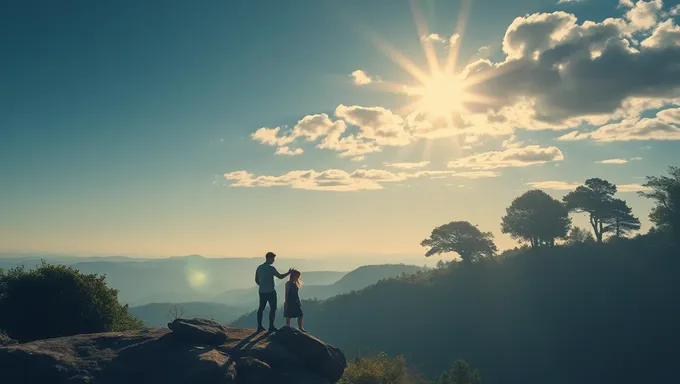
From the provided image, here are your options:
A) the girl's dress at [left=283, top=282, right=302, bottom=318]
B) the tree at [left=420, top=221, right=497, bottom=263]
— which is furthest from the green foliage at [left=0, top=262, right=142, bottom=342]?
the tree at [left=420, top=221, right=497, bottom=263]

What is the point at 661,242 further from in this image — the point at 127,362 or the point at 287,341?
the point at 127,362

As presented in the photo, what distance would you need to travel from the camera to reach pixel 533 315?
74125 millimetres

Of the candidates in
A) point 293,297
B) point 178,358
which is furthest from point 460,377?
point 178,358

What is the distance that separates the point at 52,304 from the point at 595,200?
101888mm

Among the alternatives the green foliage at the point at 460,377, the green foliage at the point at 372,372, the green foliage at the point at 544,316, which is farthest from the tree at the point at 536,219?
the green foliage at the point at 372,372

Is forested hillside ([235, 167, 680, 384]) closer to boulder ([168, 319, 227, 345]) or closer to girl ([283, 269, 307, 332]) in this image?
girl ([283, 269, 307, 332])

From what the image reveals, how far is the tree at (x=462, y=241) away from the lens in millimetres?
100875

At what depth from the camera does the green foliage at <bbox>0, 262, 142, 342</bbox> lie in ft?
85.3

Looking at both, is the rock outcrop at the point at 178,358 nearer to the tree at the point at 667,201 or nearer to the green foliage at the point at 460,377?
the green foliage at the point at 460,377

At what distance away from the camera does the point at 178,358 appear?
13.0 metres

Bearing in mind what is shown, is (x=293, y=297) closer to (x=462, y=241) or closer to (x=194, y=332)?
(x=194, y=332)

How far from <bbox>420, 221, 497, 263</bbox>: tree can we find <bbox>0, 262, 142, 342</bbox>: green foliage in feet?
273

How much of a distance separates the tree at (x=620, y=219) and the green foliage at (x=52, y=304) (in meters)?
101

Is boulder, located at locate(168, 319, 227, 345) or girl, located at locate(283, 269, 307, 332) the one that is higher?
girl, located at locate(283, 269, 307, 332)
